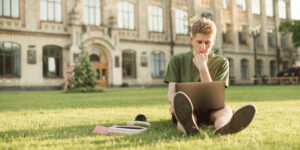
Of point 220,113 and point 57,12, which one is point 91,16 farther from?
point 220,113

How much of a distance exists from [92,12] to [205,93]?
81.1 feet

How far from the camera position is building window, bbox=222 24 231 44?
36.1 m

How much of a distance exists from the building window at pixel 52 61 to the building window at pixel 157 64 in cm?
910

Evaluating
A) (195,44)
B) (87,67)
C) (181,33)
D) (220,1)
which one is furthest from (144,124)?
(220,1)

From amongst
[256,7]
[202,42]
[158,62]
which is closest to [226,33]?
[256,7]

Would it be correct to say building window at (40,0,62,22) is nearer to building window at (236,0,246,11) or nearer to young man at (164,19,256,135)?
building window at (236,0,246,11)

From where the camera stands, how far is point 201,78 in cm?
315

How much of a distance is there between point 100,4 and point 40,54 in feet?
23.5

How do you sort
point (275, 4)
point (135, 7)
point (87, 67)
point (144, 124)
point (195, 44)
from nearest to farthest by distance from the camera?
1. point (195, 44)
2. point (144, 124)
3. point (87, 67)
4. point (135, 7)
5. point (275, 4)

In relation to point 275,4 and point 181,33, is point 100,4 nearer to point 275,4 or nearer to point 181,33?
point 181,33

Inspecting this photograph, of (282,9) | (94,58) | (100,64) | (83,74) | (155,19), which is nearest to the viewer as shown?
(83,74)

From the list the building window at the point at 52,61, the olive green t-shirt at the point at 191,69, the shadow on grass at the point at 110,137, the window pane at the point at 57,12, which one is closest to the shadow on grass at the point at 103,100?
the shadow on grass at the point at 110,137

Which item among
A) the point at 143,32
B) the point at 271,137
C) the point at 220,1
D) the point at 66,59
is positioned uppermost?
the point at 220,1

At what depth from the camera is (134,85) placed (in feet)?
91.2
